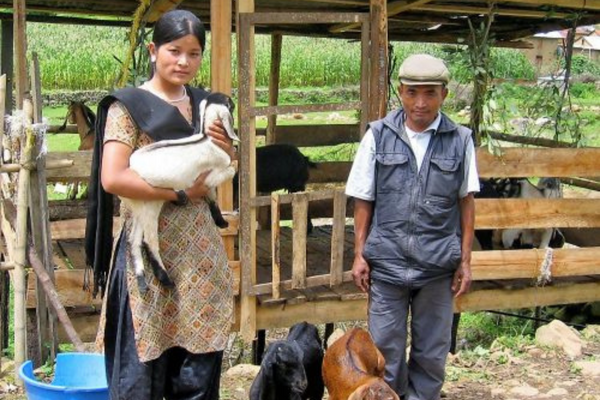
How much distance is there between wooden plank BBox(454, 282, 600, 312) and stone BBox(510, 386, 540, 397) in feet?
3.98

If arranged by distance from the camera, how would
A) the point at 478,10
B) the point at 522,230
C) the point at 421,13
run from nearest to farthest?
1. the point at 478,10
2. the point at 522,230
3. the point at 421,13

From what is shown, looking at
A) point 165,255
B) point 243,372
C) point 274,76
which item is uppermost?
point 274,76

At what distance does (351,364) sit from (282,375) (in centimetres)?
48

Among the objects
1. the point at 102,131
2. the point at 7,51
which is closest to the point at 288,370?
the point at 102,131

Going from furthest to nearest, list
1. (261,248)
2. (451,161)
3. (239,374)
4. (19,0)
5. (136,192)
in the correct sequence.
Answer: (261,248) < (239,374) < (19,0) < (451,161) < (136,192)

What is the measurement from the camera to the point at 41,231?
179 inches

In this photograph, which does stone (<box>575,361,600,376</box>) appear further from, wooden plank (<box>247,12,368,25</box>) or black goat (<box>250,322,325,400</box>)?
wooden plank (<box>247,12,368,25</box>)

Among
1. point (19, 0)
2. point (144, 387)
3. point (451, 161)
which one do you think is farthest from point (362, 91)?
point (144, 387)

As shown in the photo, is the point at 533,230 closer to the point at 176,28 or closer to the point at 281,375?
the point at 281,375

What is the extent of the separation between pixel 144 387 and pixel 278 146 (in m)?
5.50

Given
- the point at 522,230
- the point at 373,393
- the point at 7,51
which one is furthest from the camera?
the point at 7,51

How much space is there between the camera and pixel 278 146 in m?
8.23

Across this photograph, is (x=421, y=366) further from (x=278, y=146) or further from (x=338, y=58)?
(x=338, y=58)

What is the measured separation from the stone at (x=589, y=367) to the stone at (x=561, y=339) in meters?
0.21
